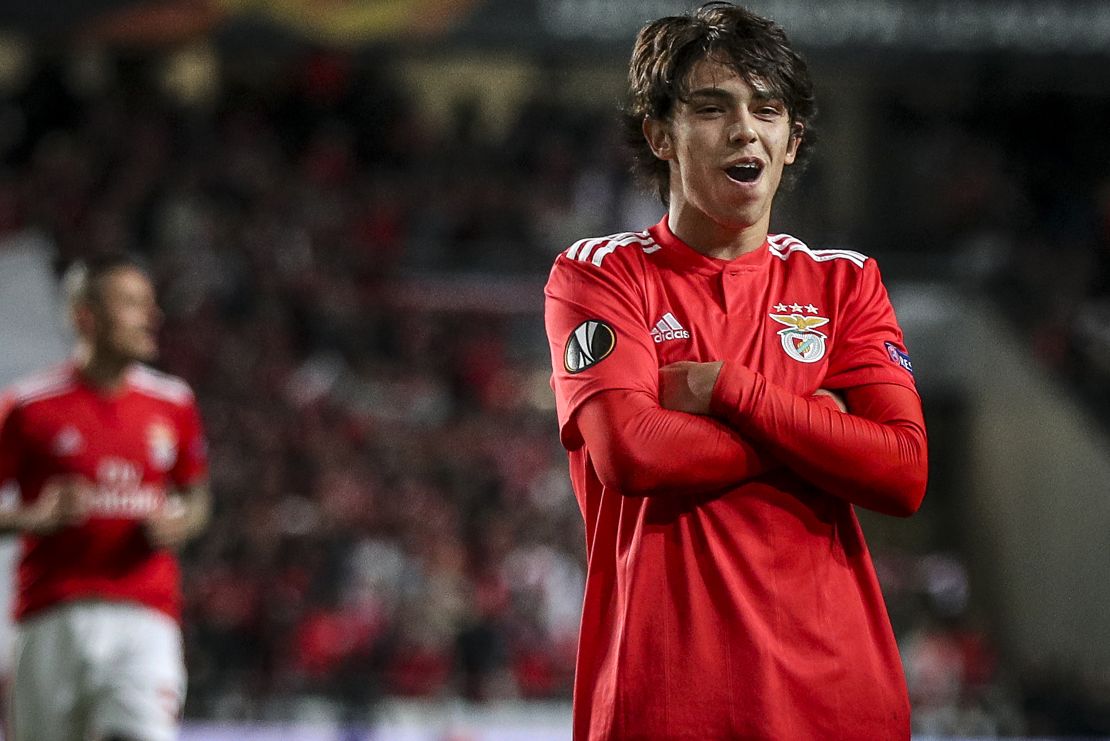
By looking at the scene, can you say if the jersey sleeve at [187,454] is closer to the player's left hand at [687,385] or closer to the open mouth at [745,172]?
the player's left hand at [687,385]

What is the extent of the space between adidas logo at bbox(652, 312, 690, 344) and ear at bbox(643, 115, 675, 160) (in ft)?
0.94

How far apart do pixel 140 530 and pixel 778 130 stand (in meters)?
3.19

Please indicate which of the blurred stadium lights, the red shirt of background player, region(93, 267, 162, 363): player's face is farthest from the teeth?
the blurred stadium lights

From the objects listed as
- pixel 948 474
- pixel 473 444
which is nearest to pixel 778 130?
pixel 473 444

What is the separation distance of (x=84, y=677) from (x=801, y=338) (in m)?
3.24

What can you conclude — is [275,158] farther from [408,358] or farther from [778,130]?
[778,130]

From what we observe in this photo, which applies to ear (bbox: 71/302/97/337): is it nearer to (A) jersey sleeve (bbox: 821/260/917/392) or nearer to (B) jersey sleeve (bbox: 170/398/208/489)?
(B) jersey sleeve (bbox: 170/398/208/489)

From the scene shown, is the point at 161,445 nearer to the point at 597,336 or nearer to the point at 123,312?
the point at 123,312

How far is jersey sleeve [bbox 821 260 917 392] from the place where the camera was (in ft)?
7.72

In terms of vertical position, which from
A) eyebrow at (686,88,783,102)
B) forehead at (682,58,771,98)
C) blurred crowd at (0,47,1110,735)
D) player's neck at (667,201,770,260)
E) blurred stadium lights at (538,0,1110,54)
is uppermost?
blurred stadium lights at (538,0,1110,54)

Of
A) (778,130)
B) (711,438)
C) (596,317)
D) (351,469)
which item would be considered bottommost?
(351,469)

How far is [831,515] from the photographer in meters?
2.28

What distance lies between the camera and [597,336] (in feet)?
7.59

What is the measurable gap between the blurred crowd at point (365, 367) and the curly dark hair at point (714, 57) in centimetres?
660
